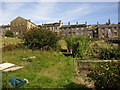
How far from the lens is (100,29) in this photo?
56.4 m

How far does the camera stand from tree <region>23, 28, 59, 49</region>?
17.3m

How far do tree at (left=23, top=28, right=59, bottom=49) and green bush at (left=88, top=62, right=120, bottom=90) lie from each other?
13.6 metres

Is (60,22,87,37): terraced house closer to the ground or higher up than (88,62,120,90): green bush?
higher up

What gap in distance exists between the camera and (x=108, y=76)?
4.04m

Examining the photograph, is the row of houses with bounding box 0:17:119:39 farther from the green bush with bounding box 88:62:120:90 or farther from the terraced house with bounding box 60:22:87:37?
the green bush with bounding box 88:62:120:90

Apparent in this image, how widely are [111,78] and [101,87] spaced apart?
22.1 inches

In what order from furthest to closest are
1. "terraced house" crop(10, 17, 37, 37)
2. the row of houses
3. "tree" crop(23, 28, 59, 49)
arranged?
"terraced house" crop(10, 17, 37, 37), the row of houses, "tree" crop(23, 28, 59, 49)

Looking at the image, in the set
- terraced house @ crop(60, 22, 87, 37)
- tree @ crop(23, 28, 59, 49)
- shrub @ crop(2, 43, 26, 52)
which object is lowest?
shrub @ crop(2, 43, 26, 52)

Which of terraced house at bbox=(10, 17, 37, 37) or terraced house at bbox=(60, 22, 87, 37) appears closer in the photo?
terraced house at bbox=(10, 17, 37, 37)

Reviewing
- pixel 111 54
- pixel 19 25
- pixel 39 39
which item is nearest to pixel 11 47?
pixel 39 39

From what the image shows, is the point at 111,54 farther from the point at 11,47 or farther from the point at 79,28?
the point at 79,28

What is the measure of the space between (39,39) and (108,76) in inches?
560

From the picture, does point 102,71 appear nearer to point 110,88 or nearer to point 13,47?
point 110,88

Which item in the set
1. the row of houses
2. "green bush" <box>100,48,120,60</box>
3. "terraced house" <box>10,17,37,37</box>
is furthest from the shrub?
"terraced house" <box>10,17,37,37</box>
